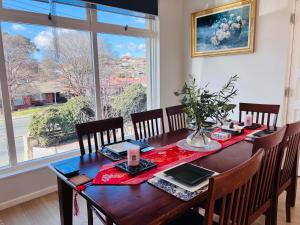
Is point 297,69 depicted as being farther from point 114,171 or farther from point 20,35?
point 20,35

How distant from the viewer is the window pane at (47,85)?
7.61ft

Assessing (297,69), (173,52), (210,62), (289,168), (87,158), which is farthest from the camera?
(173,52)

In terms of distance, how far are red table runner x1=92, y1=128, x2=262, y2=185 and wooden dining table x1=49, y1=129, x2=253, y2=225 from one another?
0.14 ft

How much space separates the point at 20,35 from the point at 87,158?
1.56m

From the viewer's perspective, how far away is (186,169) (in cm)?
133

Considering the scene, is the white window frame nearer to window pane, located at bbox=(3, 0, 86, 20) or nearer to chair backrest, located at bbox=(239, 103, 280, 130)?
window pane, located at bbox=(3, 0, 86, 20)

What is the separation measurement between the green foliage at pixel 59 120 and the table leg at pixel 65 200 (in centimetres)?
129

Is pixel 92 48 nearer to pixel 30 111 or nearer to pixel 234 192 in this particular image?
pixel 30 111

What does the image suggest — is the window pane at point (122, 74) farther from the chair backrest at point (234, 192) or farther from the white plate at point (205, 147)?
the chair backrest at point (234, 192)

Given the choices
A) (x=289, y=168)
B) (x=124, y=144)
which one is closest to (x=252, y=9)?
(x=289, y=168)

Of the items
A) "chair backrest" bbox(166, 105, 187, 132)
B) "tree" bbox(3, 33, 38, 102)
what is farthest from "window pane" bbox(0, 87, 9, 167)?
"chair backrest" bbox(166, 105, 187, 132)

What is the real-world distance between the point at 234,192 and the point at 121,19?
2668mm

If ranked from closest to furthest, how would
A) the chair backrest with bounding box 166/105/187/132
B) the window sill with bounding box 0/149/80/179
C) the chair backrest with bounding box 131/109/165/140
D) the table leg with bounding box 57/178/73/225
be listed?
1. the table leg with bounding box 57/178/73/225
2. the chair backrest with bounding box 131/109/165/140
3. the window sill with bounding box 0/149/80/179
4. the chair backrest with bounding box 166/105/187/132

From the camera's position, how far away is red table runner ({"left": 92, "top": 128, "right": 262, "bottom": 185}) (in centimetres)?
126
